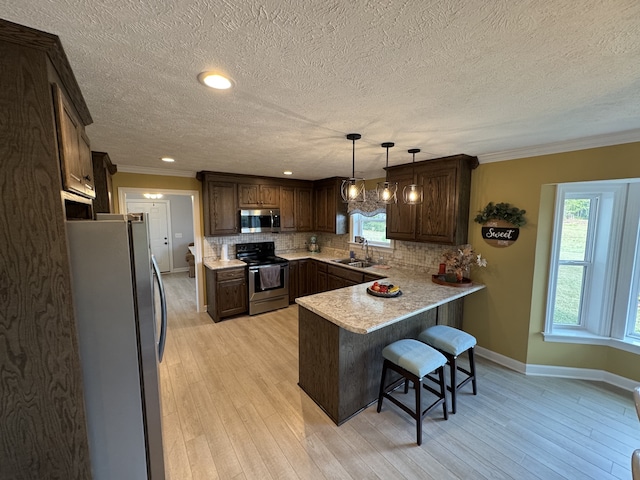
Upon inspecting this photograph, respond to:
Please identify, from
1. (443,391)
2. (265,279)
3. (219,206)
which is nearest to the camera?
(443,391)

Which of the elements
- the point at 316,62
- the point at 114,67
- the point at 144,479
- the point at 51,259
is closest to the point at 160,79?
the point at 114,67

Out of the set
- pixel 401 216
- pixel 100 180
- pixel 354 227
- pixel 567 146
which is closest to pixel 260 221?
pixel 354 227

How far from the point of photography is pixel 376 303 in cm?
237

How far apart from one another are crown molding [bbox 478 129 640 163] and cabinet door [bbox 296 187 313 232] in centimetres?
305

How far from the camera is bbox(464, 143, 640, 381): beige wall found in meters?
2.54

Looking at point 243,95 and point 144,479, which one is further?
point 243,95

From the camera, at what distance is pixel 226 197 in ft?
14.1

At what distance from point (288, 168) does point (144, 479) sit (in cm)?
345

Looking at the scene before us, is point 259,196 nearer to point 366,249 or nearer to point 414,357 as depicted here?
point 366,249

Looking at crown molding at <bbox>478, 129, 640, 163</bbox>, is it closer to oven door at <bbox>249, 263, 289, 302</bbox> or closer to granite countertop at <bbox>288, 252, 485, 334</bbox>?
granite countertop at <bbox>288, 252, 485, 334</bbox>

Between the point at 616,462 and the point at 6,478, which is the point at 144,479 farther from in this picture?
the point at 616,462

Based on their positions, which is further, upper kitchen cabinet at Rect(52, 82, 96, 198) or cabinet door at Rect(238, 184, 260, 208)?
cabinet door at Rect(238, 184, 260, 208)

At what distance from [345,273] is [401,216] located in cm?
126

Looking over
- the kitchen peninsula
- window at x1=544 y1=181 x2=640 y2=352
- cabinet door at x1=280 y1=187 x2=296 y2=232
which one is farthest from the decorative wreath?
cabinet door at x1=280 y1=187 x2=296 y2=232
